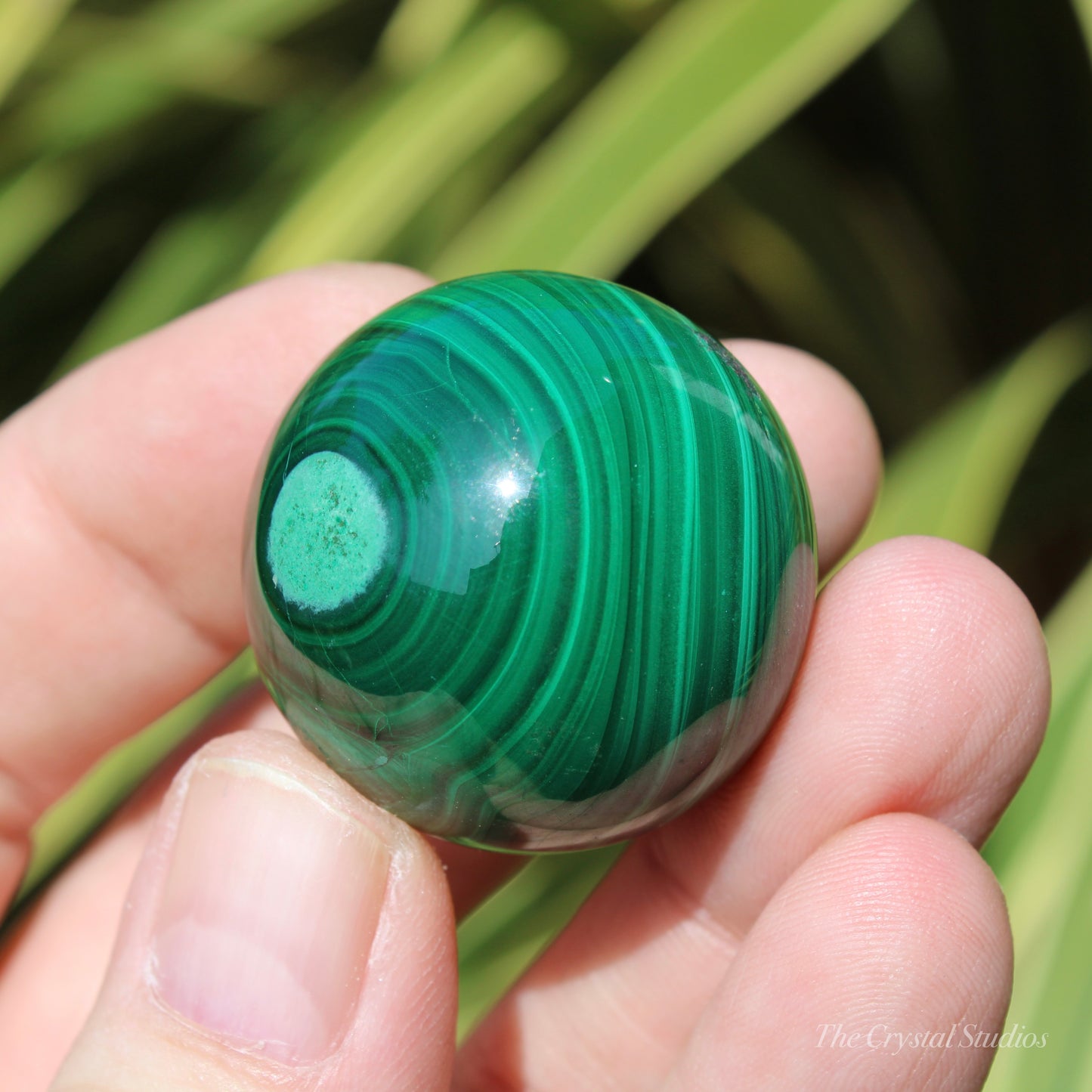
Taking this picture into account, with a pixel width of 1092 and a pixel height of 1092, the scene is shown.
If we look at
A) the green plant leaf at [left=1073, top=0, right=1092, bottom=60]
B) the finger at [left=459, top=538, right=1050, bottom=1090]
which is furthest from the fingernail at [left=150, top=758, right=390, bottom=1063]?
the green plant leaf at [left=1073, top=0, right=1092, bottom=60]

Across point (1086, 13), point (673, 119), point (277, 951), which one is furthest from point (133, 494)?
point (1086, 13)

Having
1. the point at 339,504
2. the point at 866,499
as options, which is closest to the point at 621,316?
the point at 339,504

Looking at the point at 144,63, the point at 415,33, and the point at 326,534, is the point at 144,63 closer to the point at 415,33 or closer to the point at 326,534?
the point at 415,33

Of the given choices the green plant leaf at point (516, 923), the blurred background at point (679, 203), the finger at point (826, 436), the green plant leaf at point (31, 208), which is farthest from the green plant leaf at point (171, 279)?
the green plant leaf at point (516, 923)

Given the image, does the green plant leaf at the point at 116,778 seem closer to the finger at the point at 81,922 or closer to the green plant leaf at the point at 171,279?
the finger at the point at 81,922

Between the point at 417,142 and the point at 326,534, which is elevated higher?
the point at 417,142

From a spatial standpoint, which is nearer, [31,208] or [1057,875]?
[1057,875]

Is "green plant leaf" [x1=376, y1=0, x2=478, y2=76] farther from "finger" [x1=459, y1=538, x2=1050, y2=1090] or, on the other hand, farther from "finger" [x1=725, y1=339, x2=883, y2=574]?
"finger" [x1=459, y1=538, x2=1050, y2=1090]
